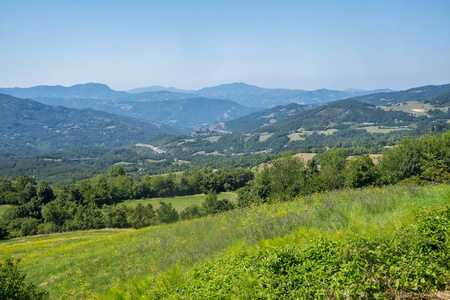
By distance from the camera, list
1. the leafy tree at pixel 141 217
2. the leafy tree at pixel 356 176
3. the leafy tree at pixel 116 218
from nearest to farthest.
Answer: the leafy tree at pixel 356 176 < the leafy tree at pixel 141 217 < the leafy tree at pixel 116 218

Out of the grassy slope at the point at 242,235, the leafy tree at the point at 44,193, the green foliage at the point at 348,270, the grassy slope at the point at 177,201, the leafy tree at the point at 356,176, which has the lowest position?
the grassy slope at the point at 177,201

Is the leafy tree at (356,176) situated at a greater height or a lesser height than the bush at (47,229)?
greater

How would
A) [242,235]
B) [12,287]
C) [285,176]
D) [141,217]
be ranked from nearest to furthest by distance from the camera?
1. [12,287]
2. [242,235]
3. [285,176]
4. [141,217]

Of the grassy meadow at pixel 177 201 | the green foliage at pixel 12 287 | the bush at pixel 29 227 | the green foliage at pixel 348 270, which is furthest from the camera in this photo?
the grassy meadow at pixel 177 201

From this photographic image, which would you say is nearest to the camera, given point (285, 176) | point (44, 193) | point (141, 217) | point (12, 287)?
point (12, 287)

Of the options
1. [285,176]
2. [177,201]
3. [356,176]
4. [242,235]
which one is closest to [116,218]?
→ [177,201]

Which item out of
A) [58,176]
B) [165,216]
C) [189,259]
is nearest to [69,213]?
[165,216]

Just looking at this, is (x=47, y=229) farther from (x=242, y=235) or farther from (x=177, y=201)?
(x=242, y=235)

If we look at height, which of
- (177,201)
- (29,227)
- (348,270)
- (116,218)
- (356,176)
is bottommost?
(177,201)

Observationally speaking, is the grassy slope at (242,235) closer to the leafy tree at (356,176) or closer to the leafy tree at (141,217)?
the leafy tree at (356,176)

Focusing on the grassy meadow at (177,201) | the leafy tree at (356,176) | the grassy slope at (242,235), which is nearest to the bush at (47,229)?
the grassy meadow at (177,201)

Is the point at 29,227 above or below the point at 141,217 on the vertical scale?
above

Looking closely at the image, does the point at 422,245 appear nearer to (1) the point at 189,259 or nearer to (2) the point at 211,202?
(1) the point at 189,259

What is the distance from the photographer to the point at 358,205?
916 cm
